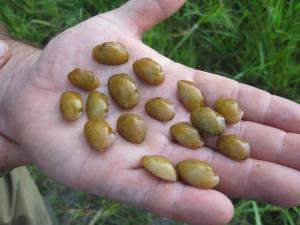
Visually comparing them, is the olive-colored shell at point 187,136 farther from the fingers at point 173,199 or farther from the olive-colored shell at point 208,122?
the fingers at point 173,199

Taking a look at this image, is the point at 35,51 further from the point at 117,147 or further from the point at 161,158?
the point at 161,158

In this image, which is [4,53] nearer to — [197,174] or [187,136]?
[187,136]

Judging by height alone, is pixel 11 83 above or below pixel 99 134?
below

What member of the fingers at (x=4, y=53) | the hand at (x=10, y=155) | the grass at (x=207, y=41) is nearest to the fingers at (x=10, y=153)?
the hand at (x=10, y=155)

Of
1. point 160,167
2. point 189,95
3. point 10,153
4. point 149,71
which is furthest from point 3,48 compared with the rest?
point 160,167

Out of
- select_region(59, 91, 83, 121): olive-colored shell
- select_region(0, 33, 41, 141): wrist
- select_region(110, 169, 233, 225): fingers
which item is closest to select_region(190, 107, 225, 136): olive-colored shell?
select_region(110, 169, 233, 225): fingers

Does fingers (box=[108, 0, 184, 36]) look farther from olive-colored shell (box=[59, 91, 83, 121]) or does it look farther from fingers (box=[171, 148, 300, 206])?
fingers (box=[171, 148, 300, 206])
